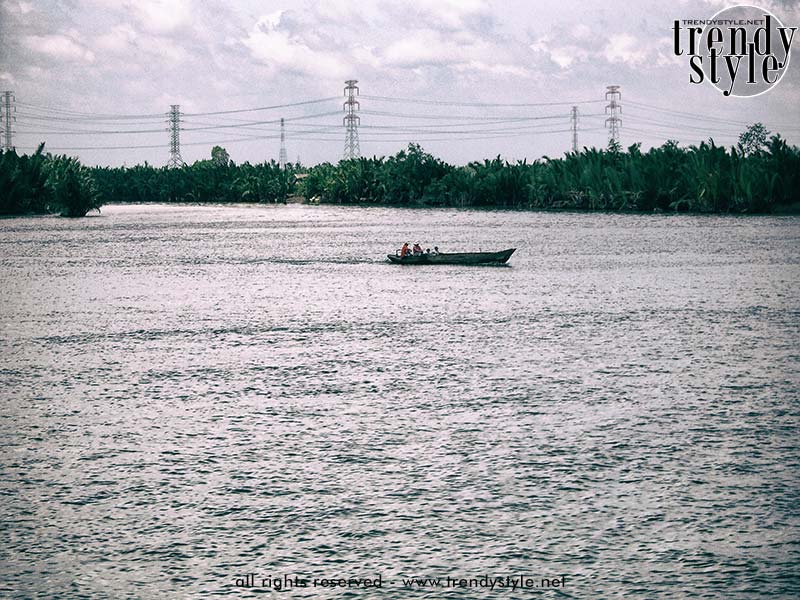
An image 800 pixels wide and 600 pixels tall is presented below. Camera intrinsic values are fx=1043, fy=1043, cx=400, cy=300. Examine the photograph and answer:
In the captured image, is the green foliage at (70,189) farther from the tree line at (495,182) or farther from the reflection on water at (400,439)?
the reflection on water at (400,439)

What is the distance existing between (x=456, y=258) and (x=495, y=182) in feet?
164

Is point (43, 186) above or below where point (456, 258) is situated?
above

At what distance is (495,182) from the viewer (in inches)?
3108

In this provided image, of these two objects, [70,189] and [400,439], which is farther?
[70,189]

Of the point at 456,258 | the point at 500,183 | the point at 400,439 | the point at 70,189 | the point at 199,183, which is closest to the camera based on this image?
the point at 400,439

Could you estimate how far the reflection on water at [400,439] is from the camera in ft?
21.2

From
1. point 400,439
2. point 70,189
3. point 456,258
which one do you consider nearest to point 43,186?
point 70,189

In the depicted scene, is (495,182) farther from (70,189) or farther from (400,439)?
(400,439)

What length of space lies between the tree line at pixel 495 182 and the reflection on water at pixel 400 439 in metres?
42.4

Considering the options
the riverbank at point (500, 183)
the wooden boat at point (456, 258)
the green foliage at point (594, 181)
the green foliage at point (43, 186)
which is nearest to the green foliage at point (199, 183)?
the riverbank at point (500, 183)

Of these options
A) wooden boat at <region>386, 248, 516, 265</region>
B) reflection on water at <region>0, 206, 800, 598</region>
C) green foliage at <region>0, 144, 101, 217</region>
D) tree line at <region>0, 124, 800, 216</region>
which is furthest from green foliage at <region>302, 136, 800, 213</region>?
reflection on water at <region>0, 206, 800, 598</region>

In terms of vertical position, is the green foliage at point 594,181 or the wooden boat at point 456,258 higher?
the green foliage at point 594,181

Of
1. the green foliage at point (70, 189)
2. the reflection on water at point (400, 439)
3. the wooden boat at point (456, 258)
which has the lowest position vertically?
the reflection on water at point (400, 439)

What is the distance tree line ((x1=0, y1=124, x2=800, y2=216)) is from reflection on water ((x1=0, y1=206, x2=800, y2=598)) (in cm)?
4239
